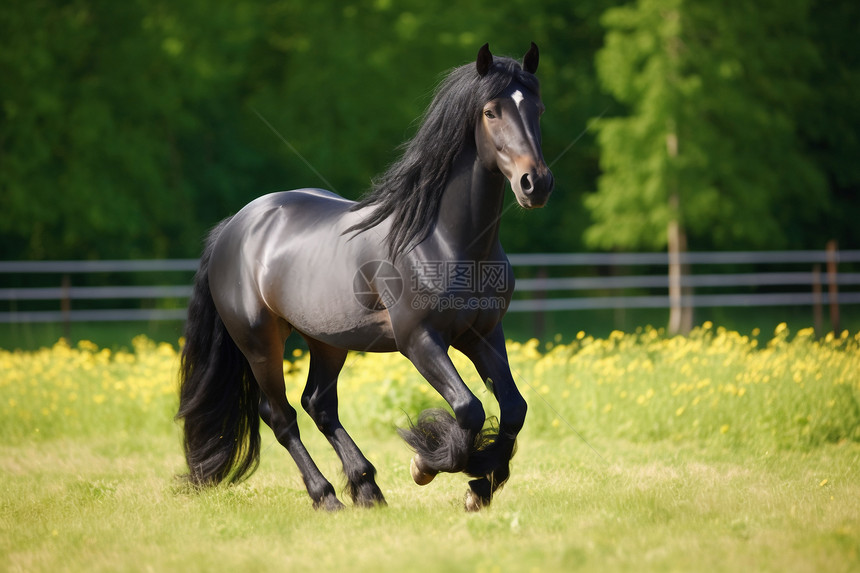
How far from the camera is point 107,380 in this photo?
8352mm

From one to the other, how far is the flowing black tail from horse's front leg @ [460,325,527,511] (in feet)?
5.72

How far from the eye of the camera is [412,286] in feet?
14.7

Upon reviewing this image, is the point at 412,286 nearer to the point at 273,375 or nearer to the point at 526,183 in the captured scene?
the point at 526,183

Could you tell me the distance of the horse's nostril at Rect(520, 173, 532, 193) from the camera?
4.04m

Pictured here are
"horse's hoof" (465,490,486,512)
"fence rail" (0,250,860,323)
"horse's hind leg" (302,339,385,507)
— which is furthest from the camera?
"fence rail" (0,250,860,323)

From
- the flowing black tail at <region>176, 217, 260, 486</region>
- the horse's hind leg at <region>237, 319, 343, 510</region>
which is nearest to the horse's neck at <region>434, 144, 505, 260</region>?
the horse's hind leg at <region>237, 319, 343, 510</region>

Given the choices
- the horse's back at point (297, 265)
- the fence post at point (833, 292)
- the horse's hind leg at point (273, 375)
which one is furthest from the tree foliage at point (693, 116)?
the horse's hind leg at point (273, 375)

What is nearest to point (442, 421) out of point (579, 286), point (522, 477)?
point (522, 477)

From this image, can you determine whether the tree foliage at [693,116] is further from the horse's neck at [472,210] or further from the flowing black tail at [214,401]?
the horse's neck at [472,210]

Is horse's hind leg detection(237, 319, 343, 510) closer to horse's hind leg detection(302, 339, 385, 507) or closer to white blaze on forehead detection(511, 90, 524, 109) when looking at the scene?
horse's hind leg detection(302, 339, 385, 507)

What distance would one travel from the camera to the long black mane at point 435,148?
4.37m

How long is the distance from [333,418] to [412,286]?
129 centimetres

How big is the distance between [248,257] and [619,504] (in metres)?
2.57

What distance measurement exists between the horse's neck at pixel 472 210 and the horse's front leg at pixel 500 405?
18.1 inches
